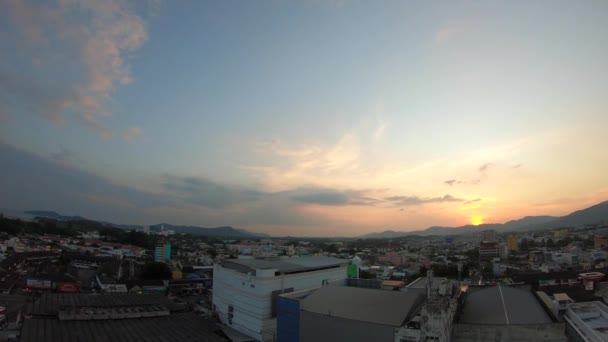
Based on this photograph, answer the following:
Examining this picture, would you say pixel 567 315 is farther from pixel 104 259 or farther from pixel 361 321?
pixel 104 259

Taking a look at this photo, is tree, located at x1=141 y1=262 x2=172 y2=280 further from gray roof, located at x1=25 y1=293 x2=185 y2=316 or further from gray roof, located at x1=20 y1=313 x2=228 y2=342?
gray roof, located at x1=20 y1=313 x2=228 y2=342

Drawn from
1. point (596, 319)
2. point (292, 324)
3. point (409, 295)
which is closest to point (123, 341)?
point (292, 324)

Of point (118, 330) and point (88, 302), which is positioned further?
point (88, 302)

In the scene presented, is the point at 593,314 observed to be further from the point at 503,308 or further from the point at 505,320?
the point at 505,320

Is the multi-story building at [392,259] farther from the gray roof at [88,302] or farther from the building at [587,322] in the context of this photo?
the gray roof at [88,302]

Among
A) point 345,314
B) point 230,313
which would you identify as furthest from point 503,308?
point 230,313

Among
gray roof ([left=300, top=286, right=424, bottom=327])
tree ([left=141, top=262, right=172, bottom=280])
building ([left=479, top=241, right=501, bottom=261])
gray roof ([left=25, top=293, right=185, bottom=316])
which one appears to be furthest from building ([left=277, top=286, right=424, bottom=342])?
building ([left=479, top=241, right=501, bottom=261])
